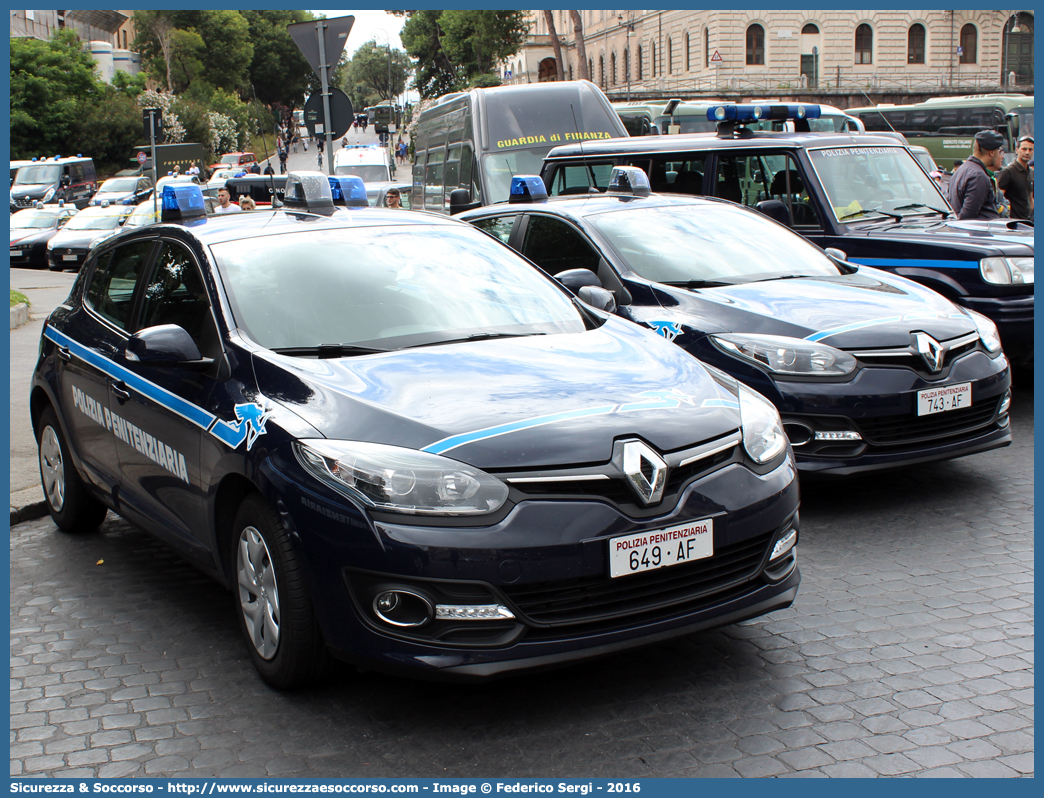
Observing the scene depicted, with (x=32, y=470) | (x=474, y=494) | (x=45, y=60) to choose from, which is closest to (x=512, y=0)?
(x=45, y=60)

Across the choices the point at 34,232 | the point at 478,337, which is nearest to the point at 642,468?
the point at 478,337

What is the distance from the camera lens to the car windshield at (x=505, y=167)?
14977 mm

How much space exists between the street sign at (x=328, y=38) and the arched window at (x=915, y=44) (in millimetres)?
68422

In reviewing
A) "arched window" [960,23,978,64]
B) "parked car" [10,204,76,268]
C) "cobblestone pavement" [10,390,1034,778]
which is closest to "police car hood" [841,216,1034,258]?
"cobblestone pavement" [10,390,1034,778]

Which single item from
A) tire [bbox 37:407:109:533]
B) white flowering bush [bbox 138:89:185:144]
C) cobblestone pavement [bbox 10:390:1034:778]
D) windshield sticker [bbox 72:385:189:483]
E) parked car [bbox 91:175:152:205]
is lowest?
cobblestone pavement [bbox 10:390:1034:778]

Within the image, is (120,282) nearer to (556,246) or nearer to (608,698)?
(556,246)

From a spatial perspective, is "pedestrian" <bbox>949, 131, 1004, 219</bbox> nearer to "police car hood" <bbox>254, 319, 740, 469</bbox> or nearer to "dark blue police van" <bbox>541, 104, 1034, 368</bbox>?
"dark blue police van" <bbox>541, 104, 1034, 368</bbox>

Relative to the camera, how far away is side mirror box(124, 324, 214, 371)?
4121 mm

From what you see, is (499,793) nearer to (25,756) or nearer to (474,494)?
(474,494)

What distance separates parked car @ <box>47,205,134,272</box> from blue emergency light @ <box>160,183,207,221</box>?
22.7 m

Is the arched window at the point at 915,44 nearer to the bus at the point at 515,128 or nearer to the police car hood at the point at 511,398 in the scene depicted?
the bus at the point at 515,128

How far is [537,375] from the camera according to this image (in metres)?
3.92

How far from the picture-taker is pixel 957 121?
37.8m

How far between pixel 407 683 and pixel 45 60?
6355cm
